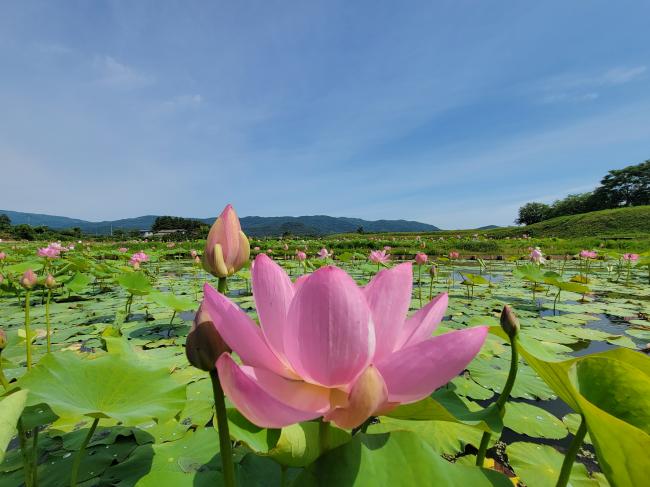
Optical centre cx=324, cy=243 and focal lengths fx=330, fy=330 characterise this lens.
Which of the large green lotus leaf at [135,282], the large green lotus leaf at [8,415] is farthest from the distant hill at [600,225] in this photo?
the large green lotus leaf at [8,415]

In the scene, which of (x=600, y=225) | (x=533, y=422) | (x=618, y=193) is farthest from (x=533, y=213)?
(x=533, y=422)

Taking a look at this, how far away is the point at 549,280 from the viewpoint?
3559 mm

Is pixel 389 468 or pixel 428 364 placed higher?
pixel 428 364

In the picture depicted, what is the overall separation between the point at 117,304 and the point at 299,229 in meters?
143

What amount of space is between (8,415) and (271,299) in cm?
42

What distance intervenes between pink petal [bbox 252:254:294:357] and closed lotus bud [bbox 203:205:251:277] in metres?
0.22

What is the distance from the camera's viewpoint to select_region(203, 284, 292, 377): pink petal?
16.9 inches

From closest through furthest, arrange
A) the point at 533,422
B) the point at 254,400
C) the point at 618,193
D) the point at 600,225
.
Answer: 1. the point at 254,400
2. the point at 533,422
3. the point at 600,225
4. the point at 618,193

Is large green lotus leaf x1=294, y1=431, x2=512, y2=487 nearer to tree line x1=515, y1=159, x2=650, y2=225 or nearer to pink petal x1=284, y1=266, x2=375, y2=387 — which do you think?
pink petal x1=284, y1=266, x2=375, y2=387

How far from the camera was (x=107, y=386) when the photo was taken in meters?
0.88

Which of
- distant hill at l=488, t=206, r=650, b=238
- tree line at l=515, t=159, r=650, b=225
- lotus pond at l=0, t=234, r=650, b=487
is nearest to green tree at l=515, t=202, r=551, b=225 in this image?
tree line at l=515, t=159, r=650, b=225

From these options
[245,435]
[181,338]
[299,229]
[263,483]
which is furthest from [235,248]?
[299,229]

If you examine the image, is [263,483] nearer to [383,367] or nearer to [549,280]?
[383,367]

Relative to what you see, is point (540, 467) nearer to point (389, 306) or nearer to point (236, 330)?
point (389, 306)
